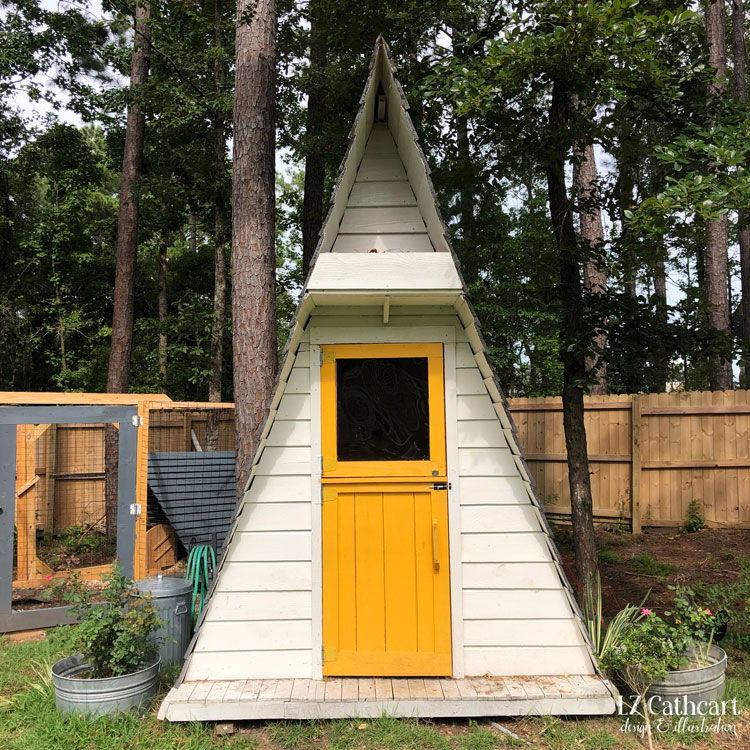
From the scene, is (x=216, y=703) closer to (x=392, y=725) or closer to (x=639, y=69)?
(x=392, y=725)

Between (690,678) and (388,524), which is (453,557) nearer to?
(388,524)

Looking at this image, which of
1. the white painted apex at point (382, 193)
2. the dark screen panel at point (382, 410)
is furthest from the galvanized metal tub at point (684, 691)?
the white painted apex at point (382, 193)

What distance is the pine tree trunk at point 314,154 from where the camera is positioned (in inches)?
398

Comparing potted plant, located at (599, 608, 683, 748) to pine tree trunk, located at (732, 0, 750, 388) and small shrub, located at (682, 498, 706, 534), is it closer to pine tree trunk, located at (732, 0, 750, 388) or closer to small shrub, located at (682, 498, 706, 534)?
small shrub, located at (682, 498, 706, 534)

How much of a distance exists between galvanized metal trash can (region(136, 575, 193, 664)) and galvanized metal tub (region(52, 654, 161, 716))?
57 centimetres

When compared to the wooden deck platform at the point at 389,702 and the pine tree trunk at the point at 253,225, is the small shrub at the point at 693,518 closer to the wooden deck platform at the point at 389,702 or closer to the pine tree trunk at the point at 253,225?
the wooden deck platform at the point at 389,702

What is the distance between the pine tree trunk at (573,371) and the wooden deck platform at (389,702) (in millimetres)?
1838

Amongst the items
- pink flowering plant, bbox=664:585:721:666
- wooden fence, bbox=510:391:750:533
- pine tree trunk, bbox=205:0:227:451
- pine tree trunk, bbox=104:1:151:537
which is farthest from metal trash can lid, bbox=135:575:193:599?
pine tree trunk, bbox=205:0:227:451

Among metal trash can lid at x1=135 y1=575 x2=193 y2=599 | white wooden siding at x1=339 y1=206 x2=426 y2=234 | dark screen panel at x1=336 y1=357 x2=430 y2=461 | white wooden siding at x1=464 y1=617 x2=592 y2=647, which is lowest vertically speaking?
white wooden siding at x1=464 y1=617 x2=592 y2=647

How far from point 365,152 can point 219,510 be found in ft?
18.0

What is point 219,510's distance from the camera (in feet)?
27.0

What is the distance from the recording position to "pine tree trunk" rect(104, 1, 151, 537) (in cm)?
980

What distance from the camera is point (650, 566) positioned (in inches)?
283

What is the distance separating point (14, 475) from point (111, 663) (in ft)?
→ 9.51
